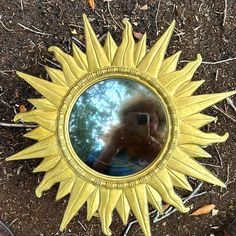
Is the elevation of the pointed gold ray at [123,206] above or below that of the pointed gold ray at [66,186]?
below

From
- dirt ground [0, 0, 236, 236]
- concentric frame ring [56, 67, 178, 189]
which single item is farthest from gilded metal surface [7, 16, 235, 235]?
dirt ground [0, 0, 236, 236]

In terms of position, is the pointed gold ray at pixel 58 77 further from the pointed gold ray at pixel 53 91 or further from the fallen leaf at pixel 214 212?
the fallen leaf at pixel 214 212

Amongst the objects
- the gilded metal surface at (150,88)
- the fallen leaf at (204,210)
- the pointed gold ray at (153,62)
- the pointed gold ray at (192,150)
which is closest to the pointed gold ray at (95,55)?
the gilded metal surface at (150,88)

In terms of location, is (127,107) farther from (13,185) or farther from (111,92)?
(13,185)

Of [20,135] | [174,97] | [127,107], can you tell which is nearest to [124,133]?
[127,107]

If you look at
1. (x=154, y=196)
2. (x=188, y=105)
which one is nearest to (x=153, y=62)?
(x=188, y=105)

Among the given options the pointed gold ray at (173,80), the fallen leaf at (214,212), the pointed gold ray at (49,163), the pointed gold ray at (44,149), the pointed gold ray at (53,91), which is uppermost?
the pointed gold ray at (53,91)
